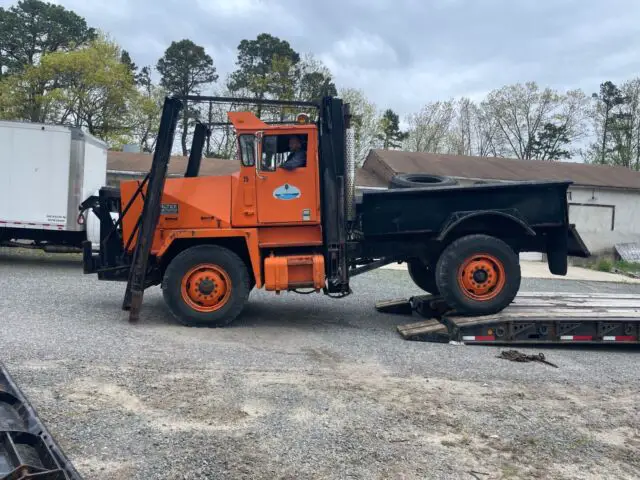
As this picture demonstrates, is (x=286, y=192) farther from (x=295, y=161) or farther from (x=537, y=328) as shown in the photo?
(x=537, y=328)

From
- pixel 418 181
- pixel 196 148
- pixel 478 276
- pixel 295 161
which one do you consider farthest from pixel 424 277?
pixel 196 148

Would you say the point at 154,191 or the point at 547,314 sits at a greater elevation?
the point at 154,191

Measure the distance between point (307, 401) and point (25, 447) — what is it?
2327mm

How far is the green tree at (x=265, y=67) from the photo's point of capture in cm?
3938

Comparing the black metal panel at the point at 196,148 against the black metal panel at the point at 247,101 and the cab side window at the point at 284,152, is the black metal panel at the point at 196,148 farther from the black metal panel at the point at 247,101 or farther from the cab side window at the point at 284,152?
the cab side window at the point at 284,152

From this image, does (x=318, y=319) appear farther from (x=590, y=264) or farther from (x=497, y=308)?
(x=590, y=264)

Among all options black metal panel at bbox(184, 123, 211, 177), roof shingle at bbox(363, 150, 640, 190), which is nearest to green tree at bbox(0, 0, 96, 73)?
roof shingle at bbox(363, 150, 640, 190)

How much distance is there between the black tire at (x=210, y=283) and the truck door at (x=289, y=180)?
0.76 m


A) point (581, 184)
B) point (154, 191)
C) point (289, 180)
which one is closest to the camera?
point (154, 191)

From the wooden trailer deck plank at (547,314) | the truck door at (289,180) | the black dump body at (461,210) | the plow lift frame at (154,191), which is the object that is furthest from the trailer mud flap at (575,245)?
the truck door at (289,180)

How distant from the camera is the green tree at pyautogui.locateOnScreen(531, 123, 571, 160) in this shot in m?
49.2

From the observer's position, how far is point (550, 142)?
163ft

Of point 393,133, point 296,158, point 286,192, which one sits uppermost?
point 393,133

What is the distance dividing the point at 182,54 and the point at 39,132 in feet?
105
